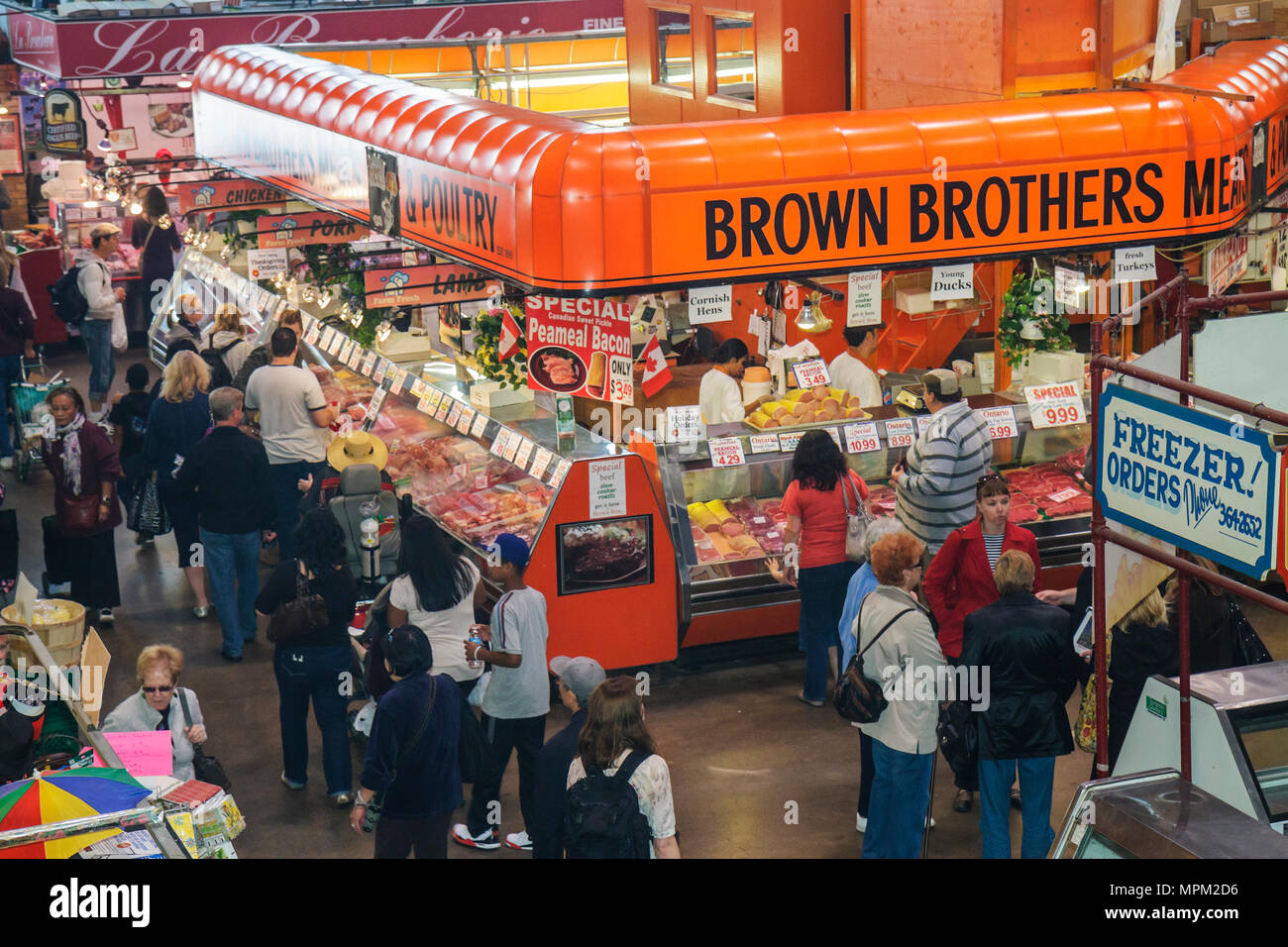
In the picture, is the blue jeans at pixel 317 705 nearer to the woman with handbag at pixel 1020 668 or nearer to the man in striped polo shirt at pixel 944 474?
the woman with handbag at pixel 1020 668

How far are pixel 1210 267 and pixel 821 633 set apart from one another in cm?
378

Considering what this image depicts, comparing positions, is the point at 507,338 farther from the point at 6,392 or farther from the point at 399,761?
the point at 6,392

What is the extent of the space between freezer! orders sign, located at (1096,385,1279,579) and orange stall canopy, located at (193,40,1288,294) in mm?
2999

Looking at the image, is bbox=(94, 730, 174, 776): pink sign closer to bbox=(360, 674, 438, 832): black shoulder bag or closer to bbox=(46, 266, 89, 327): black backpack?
bbox=(360, 674, 438, 832): black shoulder bag

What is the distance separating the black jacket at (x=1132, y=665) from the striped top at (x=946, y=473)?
6.29ft

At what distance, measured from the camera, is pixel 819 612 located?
8.80 meters

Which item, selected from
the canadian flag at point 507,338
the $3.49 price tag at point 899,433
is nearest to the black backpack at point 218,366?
the canadian flag at point 507,338

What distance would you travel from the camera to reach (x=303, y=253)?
44.6ft

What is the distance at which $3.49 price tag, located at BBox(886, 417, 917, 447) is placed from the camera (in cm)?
988

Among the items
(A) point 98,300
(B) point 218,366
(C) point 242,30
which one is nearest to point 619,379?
(B) point 218,366

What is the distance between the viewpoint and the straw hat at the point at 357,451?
401 inches

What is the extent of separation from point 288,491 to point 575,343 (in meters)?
3.28
